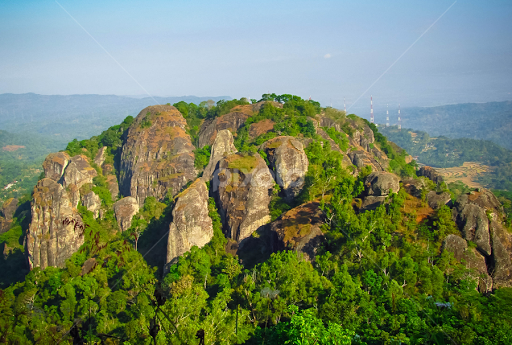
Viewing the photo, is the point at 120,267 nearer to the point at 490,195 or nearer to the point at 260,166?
the point at 260,166

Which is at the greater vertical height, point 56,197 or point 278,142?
point 278,142

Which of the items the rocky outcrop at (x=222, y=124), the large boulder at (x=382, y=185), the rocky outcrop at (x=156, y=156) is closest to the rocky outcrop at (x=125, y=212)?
the rocky outcrop at (x=156, y=156)

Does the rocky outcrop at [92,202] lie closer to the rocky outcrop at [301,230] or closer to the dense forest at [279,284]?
the dense forest at [279,284]

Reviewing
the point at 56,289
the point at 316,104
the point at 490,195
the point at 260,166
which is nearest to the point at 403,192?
the point at 490,195

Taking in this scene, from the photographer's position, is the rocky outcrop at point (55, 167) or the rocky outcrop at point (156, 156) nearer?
the rocky outcrop at point (156, 156)

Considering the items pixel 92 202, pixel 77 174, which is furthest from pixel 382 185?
pixel 77 174
